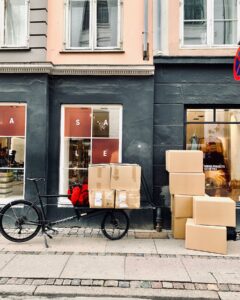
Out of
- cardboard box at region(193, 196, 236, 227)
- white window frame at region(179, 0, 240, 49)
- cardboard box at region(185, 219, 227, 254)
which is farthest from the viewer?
white window frame at region(179, 0, 240, 49)

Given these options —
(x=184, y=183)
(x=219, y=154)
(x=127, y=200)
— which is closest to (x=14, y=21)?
(x=127, y=200)

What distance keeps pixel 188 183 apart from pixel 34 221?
11.0ft

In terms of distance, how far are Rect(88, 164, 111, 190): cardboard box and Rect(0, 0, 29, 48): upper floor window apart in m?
4.02

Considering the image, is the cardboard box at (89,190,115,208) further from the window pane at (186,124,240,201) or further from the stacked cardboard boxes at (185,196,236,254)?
the window pane at (186,124,240,201)

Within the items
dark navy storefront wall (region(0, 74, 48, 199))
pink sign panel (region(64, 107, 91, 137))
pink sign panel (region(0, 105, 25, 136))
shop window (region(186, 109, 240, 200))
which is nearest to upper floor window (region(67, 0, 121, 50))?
dark navy storefront wall (region(0, 74, 48, 199))

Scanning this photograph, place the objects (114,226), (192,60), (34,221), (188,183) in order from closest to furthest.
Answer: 1. (34,221)
2. (114,226)
3. (188,183)
4. (192,60)

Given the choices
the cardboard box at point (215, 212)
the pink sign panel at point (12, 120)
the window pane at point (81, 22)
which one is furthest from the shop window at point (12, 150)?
the cardboard box at point (215, 212)

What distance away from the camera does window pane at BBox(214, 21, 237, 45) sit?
938 cm

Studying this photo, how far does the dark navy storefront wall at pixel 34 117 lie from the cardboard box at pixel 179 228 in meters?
3.32

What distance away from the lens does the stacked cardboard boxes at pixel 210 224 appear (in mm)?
7168

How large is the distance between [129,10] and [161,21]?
0.85 metres

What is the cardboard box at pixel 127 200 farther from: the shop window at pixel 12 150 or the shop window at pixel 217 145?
the shop window at pixel 12 150

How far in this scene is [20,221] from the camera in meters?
7.70

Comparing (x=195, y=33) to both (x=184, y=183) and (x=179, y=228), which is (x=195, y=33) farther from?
(x=179, y=228)
